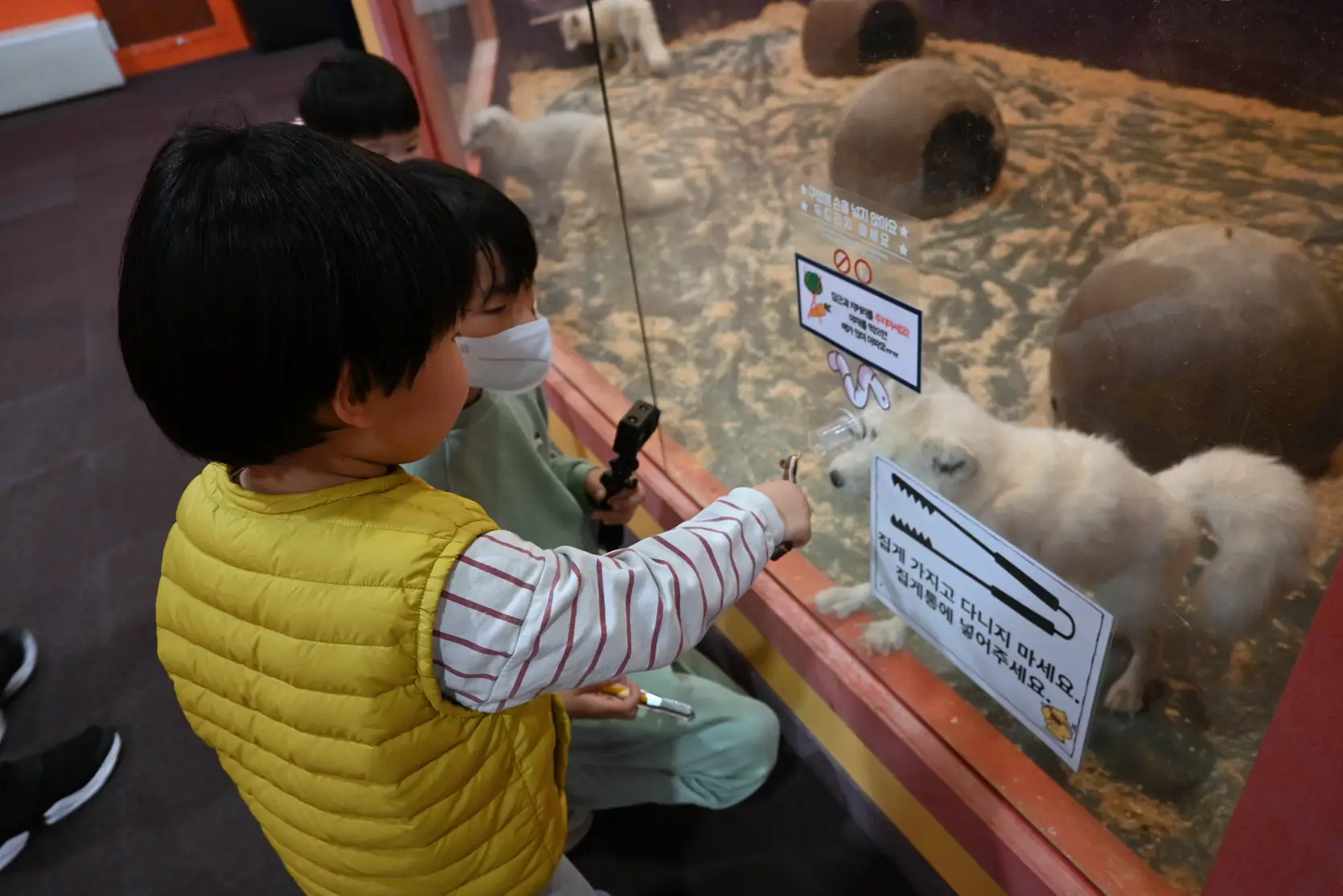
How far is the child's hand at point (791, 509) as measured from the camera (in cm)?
66

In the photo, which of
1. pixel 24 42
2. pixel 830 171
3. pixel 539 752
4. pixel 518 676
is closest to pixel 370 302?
pixel 518 676

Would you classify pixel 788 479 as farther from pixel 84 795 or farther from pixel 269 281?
pixel 84 795

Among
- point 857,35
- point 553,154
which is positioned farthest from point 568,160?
point 857,35

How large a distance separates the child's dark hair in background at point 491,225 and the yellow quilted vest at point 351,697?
312 millimetres

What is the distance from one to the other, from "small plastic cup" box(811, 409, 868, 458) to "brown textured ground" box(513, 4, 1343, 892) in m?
0.02

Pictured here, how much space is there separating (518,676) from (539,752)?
0.60ft

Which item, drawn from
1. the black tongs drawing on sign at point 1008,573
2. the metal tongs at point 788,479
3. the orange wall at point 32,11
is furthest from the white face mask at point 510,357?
the orange wall at point 32,11

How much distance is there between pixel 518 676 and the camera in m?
0.53

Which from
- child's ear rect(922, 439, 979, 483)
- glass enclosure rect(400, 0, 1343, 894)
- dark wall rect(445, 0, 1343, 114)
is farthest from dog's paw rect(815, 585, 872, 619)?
dark wall rect(445, 0, 1343, 114)

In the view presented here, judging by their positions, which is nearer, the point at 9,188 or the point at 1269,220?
the point at 1269,220

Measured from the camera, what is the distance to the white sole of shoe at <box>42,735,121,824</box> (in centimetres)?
122

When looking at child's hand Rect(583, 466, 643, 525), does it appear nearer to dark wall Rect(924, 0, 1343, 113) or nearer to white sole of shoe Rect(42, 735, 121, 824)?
dark wall Rect(924, 0, 1343, 113)

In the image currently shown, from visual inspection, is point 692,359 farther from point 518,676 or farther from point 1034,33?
point 518,676

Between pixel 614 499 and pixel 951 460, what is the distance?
0.42 metres
